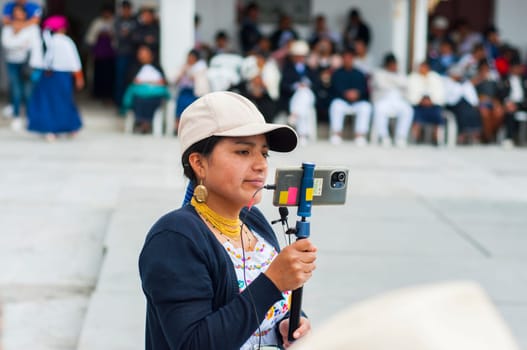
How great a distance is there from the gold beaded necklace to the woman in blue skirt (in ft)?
30.1

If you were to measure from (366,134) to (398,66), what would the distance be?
132 centimetres

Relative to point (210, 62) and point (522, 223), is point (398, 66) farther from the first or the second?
point (522, 223)

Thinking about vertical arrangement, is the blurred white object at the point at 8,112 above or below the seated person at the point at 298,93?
below

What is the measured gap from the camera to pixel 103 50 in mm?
14602

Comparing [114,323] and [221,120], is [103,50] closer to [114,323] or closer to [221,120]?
[114,323]

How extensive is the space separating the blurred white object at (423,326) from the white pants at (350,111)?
39.8 feet

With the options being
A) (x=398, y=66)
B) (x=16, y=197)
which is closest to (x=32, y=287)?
(x=16, y=197)

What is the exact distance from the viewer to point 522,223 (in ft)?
24.2

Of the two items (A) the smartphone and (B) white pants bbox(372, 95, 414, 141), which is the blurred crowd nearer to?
(B) white pants bbox(372, 95, 414, 141)

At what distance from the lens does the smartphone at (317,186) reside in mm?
2021

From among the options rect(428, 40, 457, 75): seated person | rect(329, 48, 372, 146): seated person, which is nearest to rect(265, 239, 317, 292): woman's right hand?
rect(329, 48, 372, 146): seated person

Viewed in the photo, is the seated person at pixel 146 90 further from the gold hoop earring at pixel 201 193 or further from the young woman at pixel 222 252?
the gold hoop earring at pixel 201 193

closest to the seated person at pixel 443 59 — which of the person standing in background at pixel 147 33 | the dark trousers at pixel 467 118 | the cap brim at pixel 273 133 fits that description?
the dark trousers at pixel 467 118

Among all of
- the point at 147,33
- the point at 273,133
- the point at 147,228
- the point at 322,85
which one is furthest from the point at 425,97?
the point at 273,133
